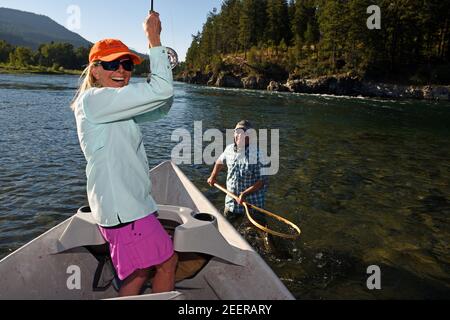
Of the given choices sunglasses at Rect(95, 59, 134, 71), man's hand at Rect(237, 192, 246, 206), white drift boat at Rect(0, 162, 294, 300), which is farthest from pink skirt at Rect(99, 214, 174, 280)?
man's hand at Rect(237, 192, 246, 206)

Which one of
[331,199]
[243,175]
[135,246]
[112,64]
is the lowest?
[331,199]

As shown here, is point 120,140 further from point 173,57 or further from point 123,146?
point 173,57

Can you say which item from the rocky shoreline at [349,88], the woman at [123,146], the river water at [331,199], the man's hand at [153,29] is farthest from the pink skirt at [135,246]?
the rocky shoreline at [349,88]

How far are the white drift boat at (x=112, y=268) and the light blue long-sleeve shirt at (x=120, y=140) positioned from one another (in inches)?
41.8

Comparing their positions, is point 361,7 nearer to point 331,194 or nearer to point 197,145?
point 197,145

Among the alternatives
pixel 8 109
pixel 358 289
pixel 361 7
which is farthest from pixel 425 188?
pixel 361 7

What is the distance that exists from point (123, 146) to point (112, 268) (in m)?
2.05

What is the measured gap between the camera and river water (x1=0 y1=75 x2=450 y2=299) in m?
7.55

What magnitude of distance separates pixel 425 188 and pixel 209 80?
96008 millimetres

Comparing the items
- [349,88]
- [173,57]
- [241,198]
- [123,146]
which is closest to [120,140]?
[123,146]

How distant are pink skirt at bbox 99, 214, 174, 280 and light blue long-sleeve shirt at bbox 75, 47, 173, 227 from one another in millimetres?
99

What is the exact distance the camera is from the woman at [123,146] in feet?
9.61

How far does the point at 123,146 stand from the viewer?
3164 millimetres

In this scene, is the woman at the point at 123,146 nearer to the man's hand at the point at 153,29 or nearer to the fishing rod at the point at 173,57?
the man's hand at the point at 153,29
